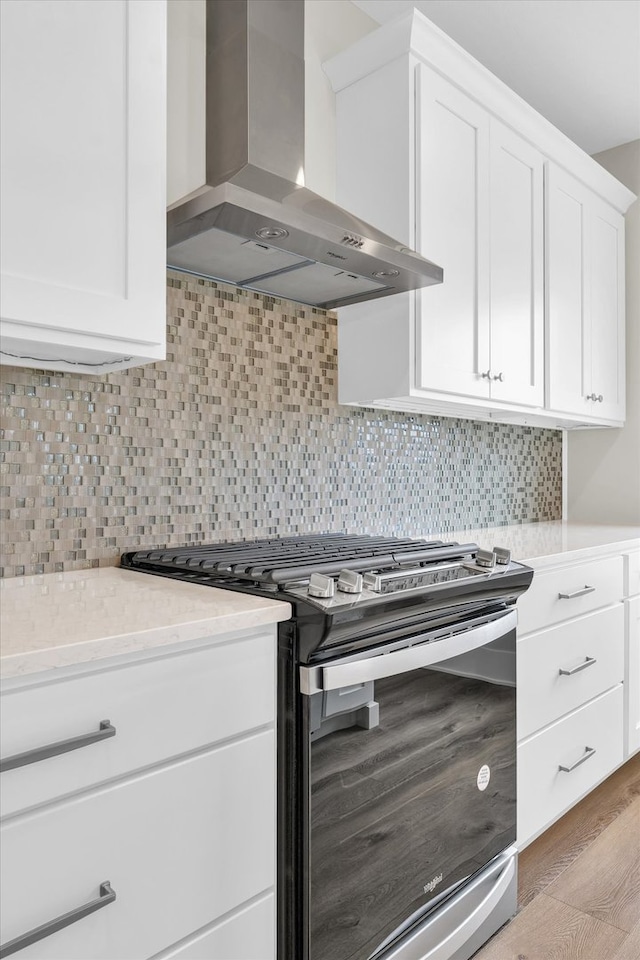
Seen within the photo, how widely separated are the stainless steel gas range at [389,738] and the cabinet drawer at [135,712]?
0.27 ft

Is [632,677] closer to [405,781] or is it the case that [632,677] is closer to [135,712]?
[405,781]

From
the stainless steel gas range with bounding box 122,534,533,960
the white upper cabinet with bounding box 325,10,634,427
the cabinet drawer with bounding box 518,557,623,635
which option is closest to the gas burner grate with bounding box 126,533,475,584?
the stainless steel gas range with bounding box 122,534,533,960

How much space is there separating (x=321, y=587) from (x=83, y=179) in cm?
88

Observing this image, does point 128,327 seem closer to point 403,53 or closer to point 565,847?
point 403,53

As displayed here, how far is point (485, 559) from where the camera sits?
1.67m

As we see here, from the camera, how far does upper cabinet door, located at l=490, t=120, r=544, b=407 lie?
7.65 feet

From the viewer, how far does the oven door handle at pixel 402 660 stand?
1.23 m

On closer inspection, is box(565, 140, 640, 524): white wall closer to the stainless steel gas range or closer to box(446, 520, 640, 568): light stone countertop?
box(446, 520, 640, 568): light stone countertop

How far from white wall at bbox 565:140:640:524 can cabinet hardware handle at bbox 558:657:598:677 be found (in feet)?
4.10

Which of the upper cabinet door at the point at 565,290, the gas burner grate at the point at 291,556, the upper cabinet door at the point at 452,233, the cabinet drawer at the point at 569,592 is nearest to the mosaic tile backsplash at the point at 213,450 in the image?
the gas burner grate at the point at 291,556

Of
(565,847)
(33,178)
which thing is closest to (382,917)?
(565,847)

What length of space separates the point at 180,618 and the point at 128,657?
11 cm

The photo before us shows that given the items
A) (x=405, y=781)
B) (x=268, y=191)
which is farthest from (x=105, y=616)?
(x=268, y=191)

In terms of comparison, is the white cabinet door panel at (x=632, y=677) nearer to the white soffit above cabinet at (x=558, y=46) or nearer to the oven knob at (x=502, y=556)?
the oven knob at (x=502, y=556)
